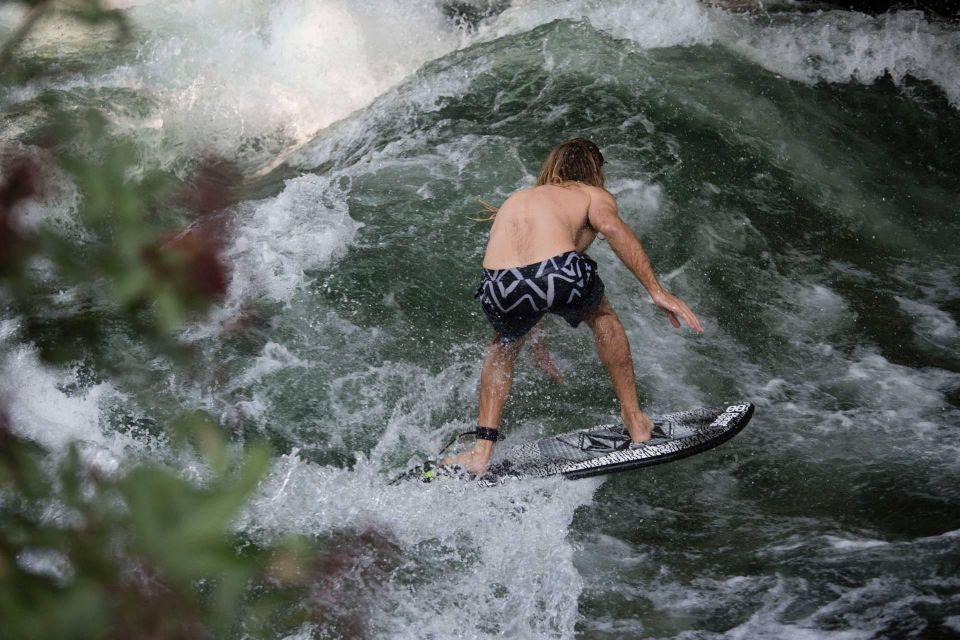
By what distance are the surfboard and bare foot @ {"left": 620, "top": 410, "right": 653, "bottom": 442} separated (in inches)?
1.5

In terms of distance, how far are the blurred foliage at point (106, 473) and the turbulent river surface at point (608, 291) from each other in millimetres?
50

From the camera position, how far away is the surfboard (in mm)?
4707

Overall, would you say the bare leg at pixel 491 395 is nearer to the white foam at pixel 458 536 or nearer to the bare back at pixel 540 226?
the white foam at pixel 458 536

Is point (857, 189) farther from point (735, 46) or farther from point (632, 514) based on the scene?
point (632, 514)

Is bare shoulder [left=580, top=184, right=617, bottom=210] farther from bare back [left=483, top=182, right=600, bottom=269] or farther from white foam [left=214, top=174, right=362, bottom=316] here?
white foam [left=214, top=174, right=362, bottom=316]

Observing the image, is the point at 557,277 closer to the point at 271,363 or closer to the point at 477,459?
the point at 477,459

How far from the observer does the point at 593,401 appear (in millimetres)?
5453

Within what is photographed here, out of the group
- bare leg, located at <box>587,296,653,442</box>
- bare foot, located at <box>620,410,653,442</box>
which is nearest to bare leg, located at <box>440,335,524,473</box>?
bare leg, located at <box>587,296,653,442</box>

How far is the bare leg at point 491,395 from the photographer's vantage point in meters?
4.64

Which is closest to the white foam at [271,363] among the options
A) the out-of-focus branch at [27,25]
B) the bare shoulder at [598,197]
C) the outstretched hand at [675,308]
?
the bare shoulder at [598,197]

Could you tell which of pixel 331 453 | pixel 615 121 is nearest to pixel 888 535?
pixel 331 453

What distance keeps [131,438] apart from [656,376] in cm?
294

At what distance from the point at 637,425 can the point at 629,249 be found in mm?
893

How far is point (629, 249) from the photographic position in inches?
177
